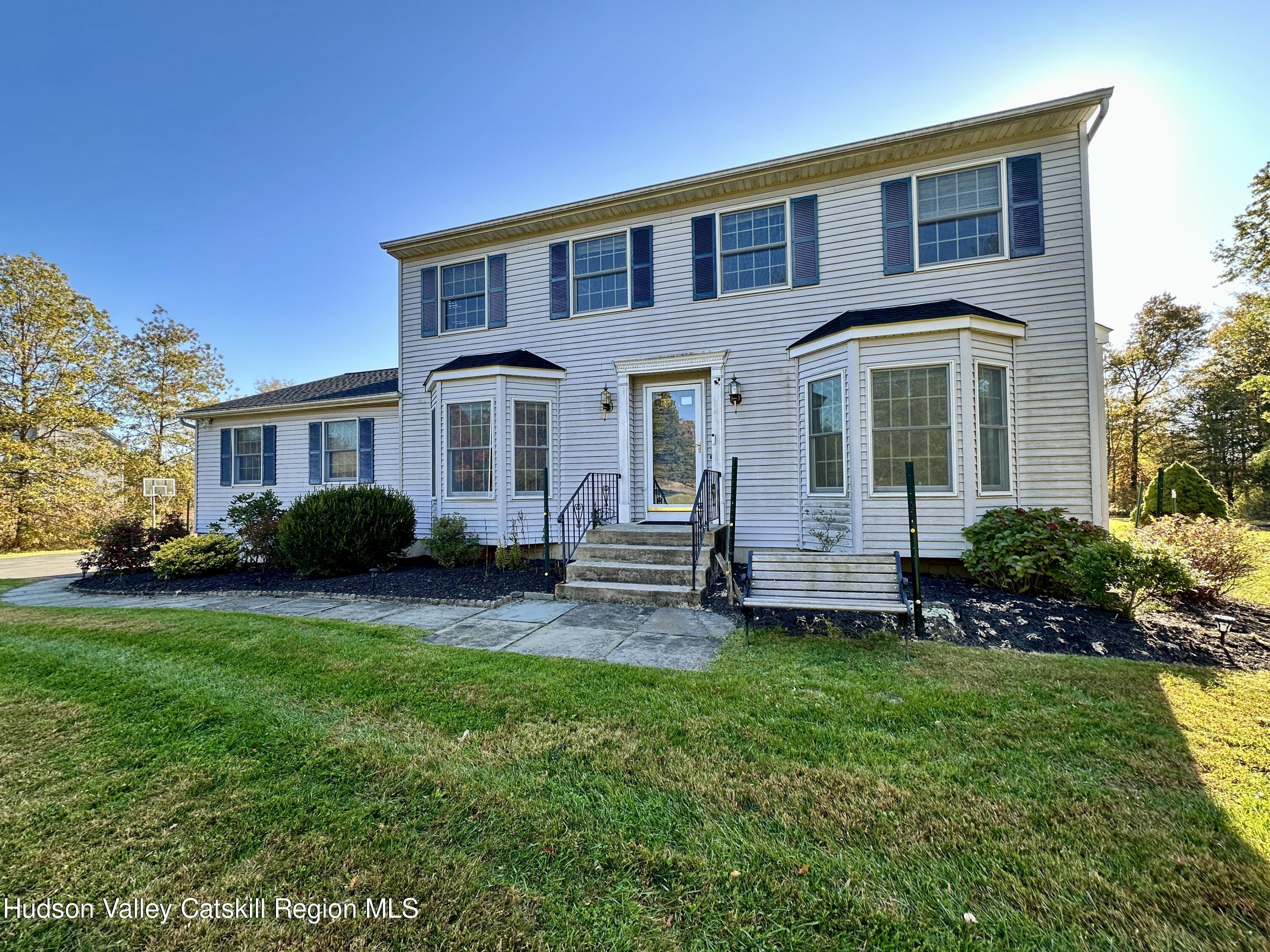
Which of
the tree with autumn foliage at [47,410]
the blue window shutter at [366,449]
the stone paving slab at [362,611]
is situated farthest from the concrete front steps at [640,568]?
the tree with autumn foliage at [47,410]

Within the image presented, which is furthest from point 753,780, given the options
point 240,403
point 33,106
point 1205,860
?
point 33,106

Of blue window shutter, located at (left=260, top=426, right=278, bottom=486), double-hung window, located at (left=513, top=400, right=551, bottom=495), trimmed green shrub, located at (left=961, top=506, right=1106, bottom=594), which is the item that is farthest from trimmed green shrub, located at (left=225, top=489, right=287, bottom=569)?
trimmed green shrub, located at (left=961, top=506, right=1106, bottom=594)

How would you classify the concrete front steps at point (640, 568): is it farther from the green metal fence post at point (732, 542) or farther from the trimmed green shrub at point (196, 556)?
the trimmed green shrub at point (196, 556)

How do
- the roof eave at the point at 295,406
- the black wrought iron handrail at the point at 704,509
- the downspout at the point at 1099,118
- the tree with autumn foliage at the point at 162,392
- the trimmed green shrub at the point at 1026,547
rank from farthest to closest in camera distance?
1. the tree with autumn foliage at the point at 162,392
2. the roof eave at the point at 295,406
3. the downspout at the point at 1099,118
4. the black wrought iron handrail at the point at 704,509
5. the trimmed green shrub at the point at 1026,547

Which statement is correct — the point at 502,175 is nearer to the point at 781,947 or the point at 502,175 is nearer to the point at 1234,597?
the point at 781,947

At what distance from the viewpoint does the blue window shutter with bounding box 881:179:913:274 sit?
7477 millimetres

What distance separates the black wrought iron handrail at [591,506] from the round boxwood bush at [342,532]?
3.14 metres

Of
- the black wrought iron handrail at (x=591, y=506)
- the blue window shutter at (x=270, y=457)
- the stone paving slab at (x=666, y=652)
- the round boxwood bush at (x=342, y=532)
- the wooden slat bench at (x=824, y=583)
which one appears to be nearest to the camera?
the stone paving slab at (x=666, y=652)

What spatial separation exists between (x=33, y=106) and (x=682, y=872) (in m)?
21.7

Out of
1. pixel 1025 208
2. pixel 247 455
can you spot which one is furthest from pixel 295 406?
pixel 1025 208

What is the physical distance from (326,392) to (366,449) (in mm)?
2775

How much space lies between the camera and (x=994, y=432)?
691 cm

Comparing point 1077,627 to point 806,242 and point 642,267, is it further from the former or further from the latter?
point 642,267

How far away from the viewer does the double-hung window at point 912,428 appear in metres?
6.79
